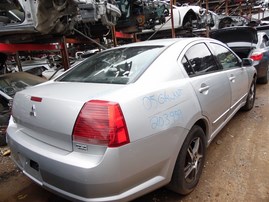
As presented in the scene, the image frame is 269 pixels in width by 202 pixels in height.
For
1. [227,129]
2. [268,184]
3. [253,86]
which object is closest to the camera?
[268,184]

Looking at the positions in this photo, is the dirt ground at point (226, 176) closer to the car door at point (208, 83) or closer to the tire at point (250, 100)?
the car door at point (208, 83)

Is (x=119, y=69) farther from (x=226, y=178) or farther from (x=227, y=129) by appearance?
(x=227, y=129)

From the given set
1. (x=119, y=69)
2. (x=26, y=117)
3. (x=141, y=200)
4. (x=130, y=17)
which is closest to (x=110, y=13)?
(x=130, y=17)

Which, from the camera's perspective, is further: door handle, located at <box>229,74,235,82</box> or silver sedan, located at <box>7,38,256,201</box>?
door handle, located at <box>229,74,235,82</box>

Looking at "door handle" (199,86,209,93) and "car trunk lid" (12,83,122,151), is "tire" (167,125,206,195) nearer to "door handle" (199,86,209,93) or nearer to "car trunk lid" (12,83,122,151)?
"door handle" (199,86,209,93)

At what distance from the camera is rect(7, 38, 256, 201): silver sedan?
1834mm

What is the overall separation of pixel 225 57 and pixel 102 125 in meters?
2.56

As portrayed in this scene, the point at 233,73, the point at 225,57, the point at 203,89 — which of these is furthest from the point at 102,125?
the point at 225,57

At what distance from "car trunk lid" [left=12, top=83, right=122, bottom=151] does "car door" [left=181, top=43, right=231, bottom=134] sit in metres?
0.96

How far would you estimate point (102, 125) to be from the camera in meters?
1.82

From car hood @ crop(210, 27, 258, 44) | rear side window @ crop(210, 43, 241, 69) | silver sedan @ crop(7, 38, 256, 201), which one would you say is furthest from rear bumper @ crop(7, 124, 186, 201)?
car hood @ crop(210, 27, 258, 44)

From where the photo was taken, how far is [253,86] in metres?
4.97

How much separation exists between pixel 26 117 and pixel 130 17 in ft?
17.1

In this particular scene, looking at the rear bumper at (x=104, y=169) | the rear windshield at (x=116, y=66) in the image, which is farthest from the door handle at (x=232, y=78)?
the rear bumper at (x=104, y=169)
